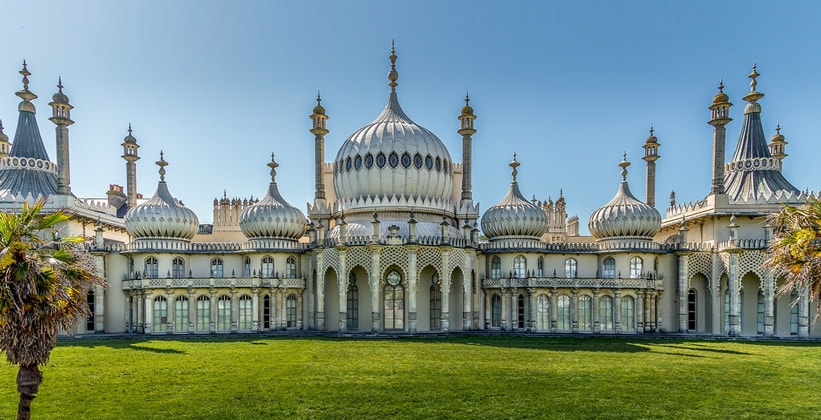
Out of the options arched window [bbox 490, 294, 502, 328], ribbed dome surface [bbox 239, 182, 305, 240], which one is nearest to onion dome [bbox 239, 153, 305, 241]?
ribbed dome surface [bbox 239, 182, 305, 240]

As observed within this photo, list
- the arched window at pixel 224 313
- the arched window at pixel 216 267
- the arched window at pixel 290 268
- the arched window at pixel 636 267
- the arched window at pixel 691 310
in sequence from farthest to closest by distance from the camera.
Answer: the arched window at pixel 216 267, the arched window at pixel 290 268, the arched window at pixel 691 310, the arched window at pixel 636 267, the arched window at pixel 224 313

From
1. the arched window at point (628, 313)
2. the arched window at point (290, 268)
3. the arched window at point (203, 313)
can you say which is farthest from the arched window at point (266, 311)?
the arched window at point (628, 313)

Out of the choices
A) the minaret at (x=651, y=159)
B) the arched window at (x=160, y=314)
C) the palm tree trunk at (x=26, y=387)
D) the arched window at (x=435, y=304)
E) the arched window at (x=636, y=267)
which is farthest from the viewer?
the minaret at (x=651, y=159)

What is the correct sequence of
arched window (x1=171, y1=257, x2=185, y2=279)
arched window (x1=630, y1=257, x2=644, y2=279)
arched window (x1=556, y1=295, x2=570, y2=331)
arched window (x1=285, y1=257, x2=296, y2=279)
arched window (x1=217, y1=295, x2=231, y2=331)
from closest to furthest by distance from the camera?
1. arched window (x1=217, y1=295, x2=231, y2=331)
2. arched window (x1=556, y1=295, x2=570, y2=331)
3. arched window (x1=171, y1=257, x2=185, y2=279)
4. arched window (x1=630, y1=257, x2=644, y2=279)
5. arched window (x1=285, y1=257, x2=296, y2=279)

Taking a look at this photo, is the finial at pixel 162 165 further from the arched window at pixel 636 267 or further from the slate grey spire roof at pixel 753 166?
the slate grey spire roof at pixel 753 166

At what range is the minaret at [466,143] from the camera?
4125 centimetres

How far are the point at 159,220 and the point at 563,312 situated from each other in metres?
29.5

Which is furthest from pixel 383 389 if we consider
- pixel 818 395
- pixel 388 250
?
pixel 388 250

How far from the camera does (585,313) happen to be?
37.5 metres

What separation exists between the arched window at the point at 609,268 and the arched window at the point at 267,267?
80.1ft

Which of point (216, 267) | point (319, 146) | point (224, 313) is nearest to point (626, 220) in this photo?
point (319, 146)

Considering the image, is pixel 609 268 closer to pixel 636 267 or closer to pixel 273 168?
pixel 636 267

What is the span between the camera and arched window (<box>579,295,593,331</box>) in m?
37.3

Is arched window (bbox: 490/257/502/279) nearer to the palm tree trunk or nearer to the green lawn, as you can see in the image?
the green lawn
